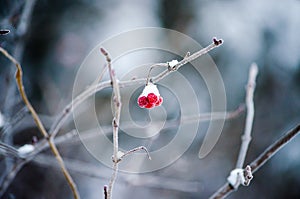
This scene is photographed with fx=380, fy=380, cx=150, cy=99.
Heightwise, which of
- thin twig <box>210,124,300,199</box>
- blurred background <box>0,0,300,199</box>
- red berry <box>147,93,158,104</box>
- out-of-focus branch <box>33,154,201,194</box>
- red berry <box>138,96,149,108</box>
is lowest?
thin twig <box>210,124,300,199</box>

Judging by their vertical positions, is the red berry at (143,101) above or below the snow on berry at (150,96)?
above

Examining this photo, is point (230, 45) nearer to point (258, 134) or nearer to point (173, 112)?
point (258, 134)

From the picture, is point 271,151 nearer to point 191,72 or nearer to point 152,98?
point 152,98

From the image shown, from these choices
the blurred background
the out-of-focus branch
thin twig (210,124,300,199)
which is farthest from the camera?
the blurred background

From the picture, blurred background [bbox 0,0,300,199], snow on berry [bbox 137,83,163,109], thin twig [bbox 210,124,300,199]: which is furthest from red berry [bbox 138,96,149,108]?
blurred background [bbox 0,0,300,199]

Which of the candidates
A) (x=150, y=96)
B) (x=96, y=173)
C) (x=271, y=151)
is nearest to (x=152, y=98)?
(x=150, y=96)

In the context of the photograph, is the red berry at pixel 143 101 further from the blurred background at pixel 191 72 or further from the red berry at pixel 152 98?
the blurred background at pixel 191 72

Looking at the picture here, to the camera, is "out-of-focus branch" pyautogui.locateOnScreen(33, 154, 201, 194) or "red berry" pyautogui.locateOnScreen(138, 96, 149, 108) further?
"out-of-focus branch" pyautogui.locateOnScreen(33, 154, 201, 194)

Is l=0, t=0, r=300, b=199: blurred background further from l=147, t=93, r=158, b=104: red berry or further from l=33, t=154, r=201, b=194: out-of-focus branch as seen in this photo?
l=147, t=93, r=158, b=104: red berry

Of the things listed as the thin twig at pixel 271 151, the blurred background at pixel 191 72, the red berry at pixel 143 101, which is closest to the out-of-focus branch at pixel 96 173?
the red berry at pixel 143 101
